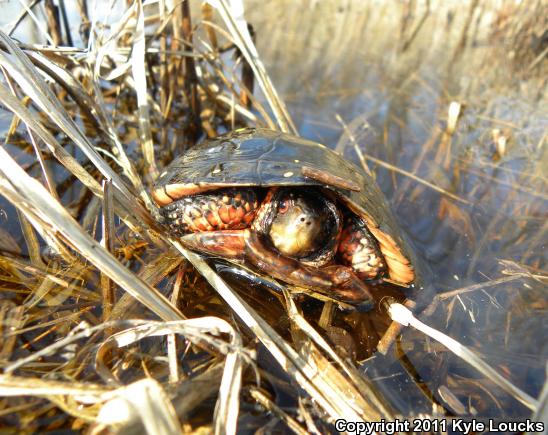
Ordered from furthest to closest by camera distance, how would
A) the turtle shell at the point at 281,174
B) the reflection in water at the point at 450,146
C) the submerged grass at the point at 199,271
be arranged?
the reflection in water at the point at 450,146, the turtle shell at the point at 281,174, the submerged grass at the point at 199,271

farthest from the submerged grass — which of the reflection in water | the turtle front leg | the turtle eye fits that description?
the turtle eye

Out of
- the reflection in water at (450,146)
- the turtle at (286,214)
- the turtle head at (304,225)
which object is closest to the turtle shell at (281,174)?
the turtle at (286,214)

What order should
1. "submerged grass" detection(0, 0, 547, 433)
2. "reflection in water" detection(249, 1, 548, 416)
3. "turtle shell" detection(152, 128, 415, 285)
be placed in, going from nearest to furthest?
1. "submerged grass" detection(0, 0, 547, 433)
2. "turtle shell" detection(152, 128, 415, 285)
3. "reflection in water" detection(249, 1, 548, 416)

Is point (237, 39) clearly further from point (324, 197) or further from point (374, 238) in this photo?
point (374, 238)

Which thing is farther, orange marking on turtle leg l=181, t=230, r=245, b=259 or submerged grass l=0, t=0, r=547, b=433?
orange marking on turtle leg l=181, t=230, r=245, b=259

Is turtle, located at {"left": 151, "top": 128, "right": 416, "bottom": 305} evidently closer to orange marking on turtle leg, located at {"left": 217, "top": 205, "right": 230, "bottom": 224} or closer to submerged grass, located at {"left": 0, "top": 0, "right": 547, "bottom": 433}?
orange marking on turtle leg, located at {"left": 217, "top": 205, "right": 230, "bottom": 224}

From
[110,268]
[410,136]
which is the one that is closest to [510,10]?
[410,136]

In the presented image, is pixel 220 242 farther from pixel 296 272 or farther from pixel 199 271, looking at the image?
pixel 296 272

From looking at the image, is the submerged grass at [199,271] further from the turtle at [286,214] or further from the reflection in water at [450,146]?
the turtle at [286,214]
